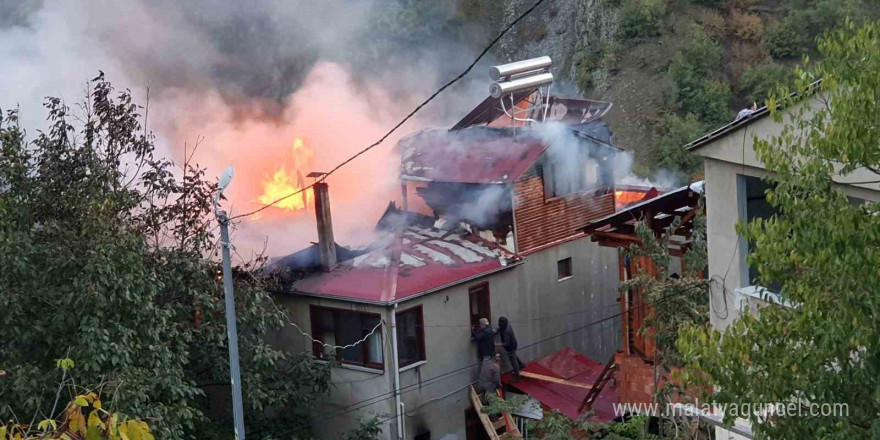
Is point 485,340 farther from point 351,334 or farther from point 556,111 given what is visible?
point 556,111

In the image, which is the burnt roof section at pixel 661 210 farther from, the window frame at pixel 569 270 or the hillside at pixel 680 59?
the hillside at pixel 680 59

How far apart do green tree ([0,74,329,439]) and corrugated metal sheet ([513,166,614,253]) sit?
6.62 meters

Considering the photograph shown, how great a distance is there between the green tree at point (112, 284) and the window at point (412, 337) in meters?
2.59

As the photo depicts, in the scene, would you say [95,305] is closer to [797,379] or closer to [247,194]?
[797,379]

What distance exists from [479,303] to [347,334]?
116 inches

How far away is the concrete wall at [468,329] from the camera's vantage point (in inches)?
734

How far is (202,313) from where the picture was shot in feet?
51.6

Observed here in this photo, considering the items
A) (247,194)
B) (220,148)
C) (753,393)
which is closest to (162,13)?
(220,148)

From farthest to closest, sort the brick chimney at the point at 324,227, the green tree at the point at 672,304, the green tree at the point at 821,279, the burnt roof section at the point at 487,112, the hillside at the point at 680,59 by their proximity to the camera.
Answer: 1. the hillside at the point at 680,59
2. the burnt roof section at the point at 487,112
3. the brick chimney at the point at 324,227
4. the green tree at the point at 672,304
5. the green tree at the point at 821,279

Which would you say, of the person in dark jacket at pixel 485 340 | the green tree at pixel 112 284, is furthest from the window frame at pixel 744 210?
the person in dark jacket at pixel 485 340

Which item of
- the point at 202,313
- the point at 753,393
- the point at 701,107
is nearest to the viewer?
the point at 753,393

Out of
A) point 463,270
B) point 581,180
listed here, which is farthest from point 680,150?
point 463,270

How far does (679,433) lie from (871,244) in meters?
8.47

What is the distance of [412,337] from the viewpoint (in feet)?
62.0
